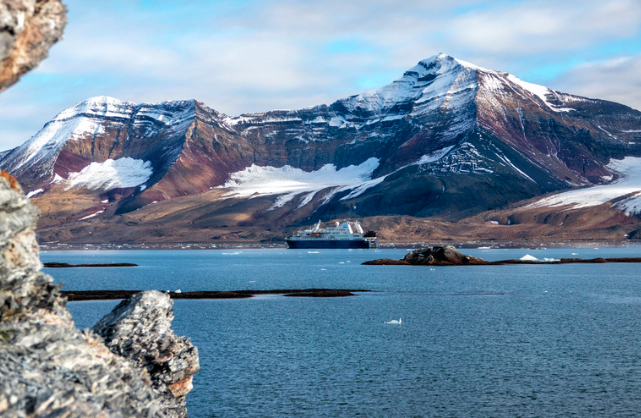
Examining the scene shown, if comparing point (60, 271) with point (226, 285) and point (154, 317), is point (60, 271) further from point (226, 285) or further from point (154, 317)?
point (154, 317)

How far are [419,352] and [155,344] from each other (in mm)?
24998

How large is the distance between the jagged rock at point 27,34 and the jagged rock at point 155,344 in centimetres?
1028

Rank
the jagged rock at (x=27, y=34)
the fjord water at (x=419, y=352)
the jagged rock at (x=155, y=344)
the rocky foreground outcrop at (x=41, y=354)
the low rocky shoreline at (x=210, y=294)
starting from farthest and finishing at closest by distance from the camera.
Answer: the low rocky shoreline at (x=210, y=294)
the fjord water at (x=419, y=352)
the jagged rock at (x=155, y=344)
the rocky foreground outcrop at (x=41, y=354)
the jagged rock at (x=27, y=34)

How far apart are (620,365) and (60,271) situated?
119 meters

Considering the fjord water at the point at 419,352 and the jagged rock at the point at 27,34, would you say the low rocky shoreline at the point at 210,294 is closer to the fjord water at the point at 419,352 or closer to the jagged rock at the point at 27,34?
the fjord water at the point at 419,352

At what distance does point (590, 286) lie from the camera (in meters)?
95.9

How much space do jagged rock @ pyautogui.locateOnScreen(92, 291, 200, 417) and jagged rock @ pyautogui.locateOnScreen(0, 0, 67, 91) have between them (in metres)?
10.3

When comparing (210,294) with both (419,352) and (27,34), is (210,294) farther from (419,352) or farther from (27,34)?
(27,34)

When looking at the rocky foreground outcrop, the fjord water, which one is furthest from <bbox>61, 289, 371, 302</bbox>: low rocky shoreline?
the rocky foreground outcrop

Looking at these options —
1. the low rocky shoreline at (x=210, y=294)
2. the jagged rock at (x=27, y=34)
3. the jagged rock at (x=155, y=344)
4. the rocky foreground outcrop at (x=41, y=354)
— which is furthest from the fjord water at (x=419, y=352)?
the jagged rock at (x=27, y=34)

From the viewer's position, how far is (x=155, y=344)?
70.0ft

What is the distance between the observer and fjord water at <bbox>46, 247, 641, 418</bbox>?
101 feet

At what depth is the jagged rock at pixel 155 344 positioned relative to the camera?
21.0 meters

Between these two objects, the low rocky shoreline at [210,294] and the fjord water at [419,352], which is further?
the low rocky shoreline at [210,294]
